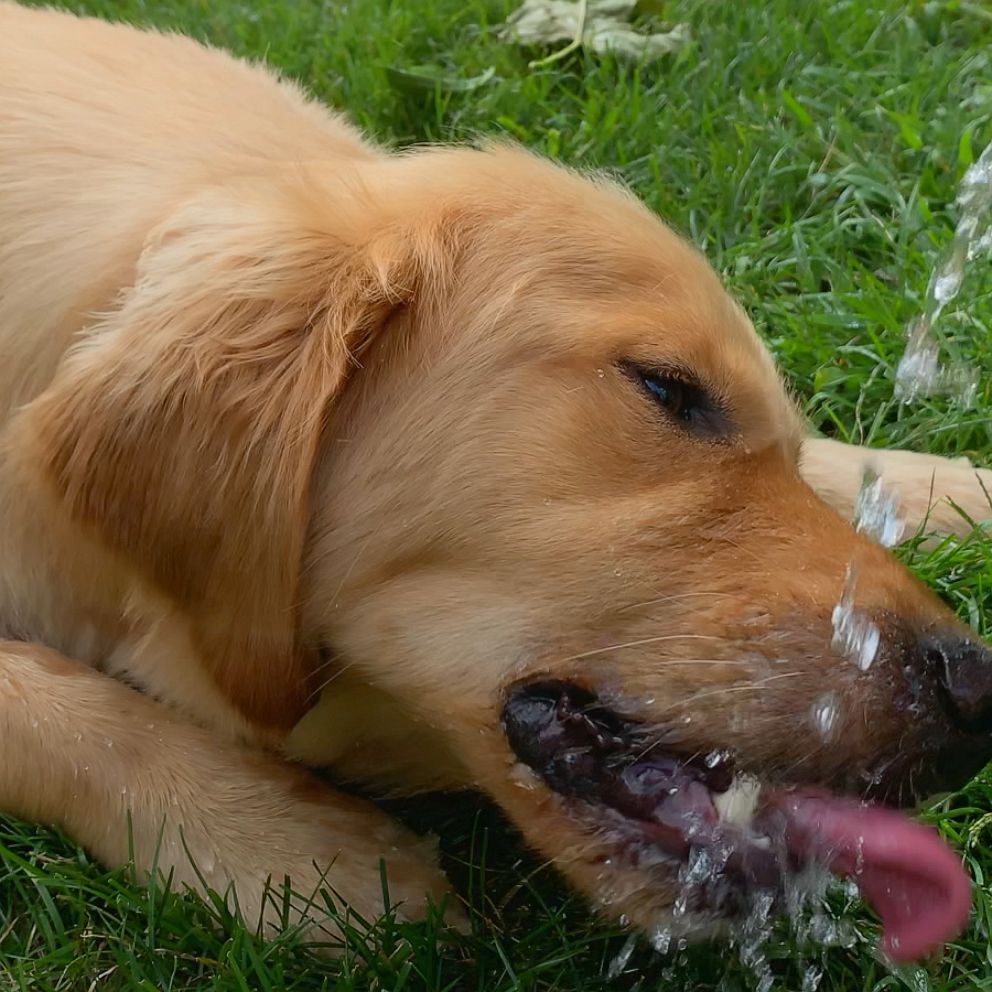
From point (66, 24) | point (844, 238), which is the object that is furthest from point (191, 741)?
point (844, 238)

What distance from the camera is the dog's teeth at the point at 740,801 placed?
2.12 m

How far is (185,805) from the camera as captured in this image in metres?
2.49

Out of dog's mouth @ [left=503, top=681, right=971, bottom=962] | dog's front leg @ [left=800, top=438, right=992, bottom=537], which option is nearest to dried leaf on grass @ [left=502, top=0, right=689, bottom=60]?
dog's front leg @ [left=800, top=438, right=992, bottom=537]

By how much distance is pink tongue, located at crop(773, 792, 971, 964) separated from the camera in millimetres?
2104

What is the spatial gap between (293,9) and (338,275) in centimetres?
341

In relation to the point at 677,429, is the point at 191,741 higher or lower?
lower

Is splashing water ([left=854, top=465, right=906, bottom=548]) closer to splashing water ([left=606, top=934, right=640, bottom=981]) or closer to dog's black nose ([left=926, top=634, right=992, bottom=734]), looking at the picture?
dog's black nose ([left=926, top=634, right=992, bottom=734])

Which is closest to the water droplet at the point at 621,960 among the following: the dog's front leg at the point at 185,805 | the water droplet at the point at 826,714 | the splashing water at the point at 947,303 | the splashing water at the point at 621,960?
the splashing water at the point at 621,960

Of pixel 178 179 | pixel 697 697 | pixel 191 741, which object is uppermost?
pixel 178 179

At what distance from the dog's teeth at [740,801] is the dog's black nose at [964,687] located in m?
0.33

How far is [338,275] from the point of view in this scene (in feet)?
7.40

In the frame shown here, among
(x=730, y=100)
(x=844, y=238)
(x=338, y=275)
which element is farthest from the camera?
(x=730, y=100)

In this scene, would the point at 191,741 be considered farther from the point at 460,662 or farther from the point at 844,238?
the point at 844,238

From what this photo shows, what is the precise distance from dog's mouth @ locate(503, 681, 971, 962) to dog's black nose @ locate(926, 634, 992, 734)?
19 centimetres
